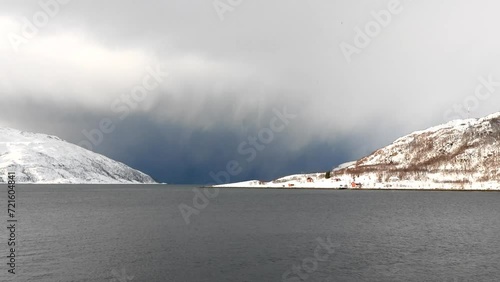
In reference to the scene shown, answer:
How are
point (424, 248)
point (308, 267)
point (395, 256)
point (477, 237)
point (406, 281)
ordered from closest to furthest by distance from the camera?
point (406, 281) < point (308, 267) < point (395, 256) < point (424, 248) < point (477, 237)

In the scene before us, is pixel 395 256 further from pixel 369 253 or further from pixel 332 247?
pixel 332 247

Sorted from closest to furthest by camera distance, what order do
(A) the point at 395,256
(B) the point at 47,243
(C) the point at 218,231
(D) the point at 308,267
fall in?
(D) the point at 308,267
(A) the point at 395,256
(B) the point at 47,243
(C) the point at 218,231

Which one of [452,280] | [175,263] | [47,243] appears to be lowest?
[452,280]

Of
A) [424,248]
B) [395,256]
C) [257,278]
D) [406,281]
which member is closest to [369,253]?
[395,256]

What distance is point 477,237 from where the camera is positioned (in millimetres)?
80875

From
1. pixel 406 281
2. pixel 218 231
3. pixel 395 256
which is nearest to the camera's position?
pixel 406 281

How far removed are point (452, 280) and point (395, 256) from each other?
565 inches

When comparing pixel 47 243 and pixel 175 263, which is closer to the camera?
pixel 175 263

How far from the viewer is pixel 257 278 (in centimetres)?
4716

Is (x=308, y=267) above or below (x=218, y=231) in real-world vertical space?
below

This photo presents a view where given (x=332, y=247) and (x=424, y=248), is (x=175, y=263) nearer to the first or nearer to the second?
(x=332, y=247)

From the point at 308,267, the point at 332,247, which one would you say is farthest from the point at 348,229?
the point at 308,267

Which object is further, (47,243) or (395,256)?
(47,243)

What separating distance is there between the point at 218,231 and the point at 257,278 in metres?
43.5
